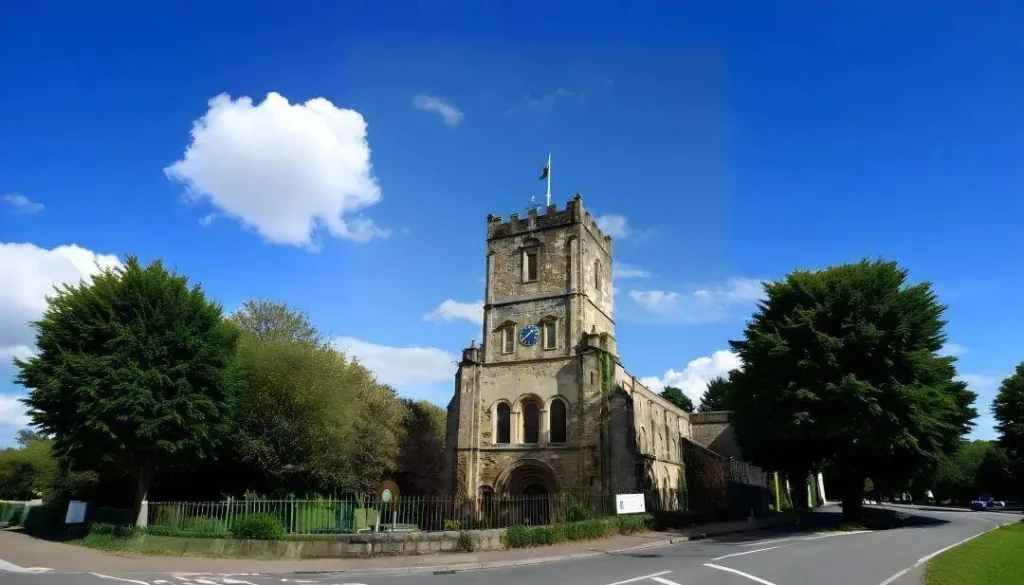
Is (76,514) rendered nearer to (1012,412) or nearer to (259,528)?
(259,528)

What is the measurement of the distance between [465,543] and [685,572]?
7.18 metres

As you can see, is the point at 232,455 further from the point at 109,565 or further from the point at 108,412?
the point at 109,565

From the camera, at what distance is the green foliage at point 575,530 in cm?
1964

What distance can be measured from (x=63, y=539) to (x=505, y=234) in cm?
2499

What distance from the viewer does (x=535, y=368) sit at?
33.3 m

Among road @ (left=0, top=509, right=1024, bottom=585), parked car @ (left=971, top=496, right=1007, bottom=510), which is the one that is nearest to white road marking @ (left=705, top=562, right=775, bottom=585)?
road @ (left=0, top=509, right=1024, bottom=585)

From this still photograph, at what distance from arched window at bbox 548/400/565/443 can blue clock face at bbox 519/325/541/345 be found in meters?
3.71

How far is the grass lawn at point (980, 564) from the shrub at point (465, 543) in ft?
37.8

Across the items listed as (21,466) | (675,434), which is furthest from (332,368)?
(21,466)

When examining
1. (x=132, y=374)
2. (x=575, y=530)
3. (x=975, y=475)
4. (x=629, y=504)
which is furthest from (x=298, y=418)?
(x=975, y=475)

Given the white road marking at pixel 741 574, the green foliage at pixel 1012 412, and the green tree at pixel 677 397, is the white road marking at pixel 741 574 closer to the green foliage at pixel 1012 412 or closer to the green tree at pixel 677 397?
the green foliage at pixel 1012 412

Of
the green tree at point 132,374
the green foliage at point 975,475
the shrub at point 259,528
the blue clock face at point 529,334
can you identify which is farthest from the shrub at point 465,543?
the green foliage at point 975,475

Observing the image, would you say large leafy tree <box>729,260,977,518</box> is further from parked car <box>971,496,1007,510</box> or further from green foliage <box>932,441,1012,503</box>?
green foliage <box>932,441,1012,503</box>

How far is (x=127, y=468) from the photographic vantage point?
2470cm
